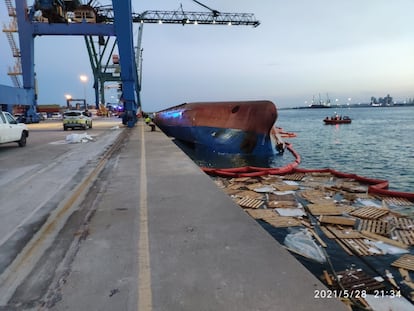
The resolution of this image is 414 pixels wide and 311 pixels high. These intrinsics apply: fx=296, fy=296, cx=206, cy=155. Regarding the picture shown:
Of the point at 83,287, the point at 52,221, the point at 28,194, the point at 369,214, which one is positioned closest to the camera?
the point at 83,287

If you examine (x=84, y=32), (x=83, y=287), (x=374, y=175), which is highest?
(x=84, y=32)

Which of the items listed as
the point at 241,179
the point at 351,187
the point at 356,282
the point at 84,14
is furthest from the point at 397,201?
the point at 84,14

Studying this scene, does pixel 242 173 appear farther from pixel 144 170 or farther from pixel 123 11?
pixel 123 11

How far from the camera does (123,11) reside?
25.5 metres

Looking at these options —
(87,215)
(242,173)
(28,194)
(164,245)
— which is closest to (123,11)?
(242,173)

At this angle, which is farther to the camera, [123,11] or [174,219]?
[123,11]

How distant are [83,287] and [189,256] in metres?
1.35

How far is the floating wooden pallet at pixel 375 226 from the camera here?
23.3 ft

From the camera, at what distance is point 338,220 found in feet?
25.0

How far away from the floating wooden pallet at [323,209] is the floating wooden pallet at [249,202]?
1466 mm

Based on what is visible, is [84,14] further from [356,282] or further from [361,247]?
[356,282]

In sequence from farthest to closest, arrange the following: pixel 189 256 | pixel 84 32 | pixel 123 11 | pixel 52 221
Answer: pixel 84 32, pixel 123 11, pixel 52 221, pixel 189 256

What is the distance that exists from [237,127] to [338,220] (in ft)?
45.6

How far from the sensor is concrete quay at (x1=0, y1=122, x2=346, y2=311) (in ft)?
9.98
